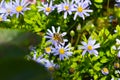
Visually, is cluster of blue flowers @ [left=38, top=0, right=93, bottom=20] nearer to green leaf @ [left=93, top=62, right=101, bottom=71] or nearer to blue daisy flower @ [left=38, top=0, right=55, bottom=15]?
blue daisy flower @ [left=38, top=0, right=55, bottom=15]

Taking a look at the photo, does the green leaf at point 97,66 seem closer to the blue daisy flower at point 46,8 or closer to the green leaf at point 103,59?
the green leaf at point 103,59

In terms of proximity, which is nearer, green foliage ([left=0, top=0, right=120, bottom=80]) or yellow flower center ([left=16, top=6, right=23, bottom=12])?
green foliage ([left=0, top=0, right=120, bottom=80])

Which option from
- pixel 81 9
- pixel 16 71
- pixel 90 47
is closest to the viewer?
pixel 16 71

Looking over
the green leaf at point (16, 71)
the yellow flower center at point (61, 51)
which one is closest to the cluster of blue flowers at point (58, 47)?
the yellow flower center at point (61, 51)

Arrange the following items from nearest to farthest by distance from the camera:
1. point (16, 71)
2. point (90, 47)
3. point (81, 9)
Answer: point (16, 71) < point (90, 47) < point (81, 9)

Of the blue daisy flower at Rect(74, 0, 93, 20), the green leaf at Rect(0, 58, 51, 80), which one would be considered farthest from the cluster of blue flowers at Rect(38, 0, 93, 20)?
the green leaf at Rect(0, 58, 51, 80)

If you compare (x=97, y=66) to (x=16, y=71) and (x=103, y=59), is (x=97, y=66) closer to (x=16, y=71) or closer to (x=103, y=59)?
(x=103, y=59)

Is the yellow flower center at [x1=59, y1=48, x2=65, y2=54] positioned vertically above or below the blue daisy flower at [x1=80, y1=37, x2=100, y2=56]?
above

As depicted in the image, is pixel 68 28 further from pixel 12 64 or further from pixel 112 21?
pixel 12 64

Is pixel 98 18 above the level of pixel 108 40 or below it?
above

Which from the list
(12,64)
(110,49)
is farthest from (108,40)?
(12,64)

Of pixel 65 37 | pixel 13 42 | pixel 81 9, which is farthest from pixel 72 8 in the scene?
pixel 13 42
